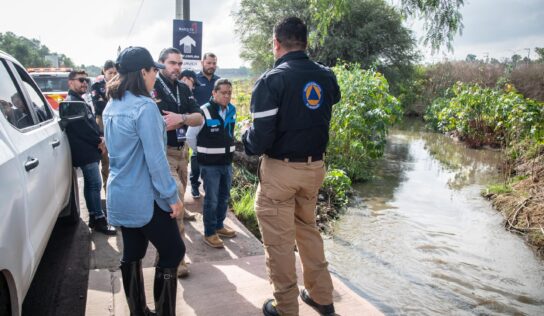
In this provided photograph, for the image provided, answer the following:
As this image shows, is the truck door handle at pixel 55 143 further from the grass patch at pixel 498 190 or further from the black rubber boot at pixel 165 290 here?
the grass patch at pixel 498 190

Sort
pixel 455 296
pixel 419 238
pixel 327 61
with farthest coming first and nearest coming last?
pixel 327 61
pixel 419 238
pixel 455 296

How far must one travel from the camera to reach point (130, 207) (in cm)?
242

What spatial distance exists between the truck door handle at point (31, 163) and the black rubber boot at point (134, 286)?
2.64 ft

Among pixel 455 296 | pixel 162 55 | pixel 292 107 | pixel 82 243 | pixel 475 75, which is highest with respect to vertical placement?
pixel 475 75

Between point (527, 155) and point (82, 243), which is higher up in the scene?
point (527, 155)

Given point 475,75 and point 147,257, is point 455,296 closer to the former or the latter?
point 147,257

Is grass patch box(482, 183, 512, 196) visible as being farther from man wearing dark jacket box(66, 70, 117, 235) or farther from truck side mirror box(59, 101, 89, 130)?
truck side mirror box(59, 101, 89, 130)

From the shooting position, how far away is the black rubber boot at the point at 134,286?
265 cm

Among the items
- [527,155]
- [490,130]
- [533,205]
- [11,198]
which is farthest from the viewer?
[490,130]

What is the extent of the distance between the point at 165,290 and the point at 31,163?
1.13m

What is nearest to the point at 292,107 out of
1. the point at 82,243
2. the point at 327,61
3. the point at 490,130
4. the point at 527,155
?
the point at 82,243

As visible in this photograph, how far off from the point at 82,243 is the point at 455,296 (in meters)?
3.93

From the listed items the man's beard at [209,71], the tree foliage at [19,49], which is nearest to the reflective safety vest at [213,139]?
the man's beard at [209,71]

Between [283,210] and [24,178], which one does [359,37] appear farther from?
[24,178]
